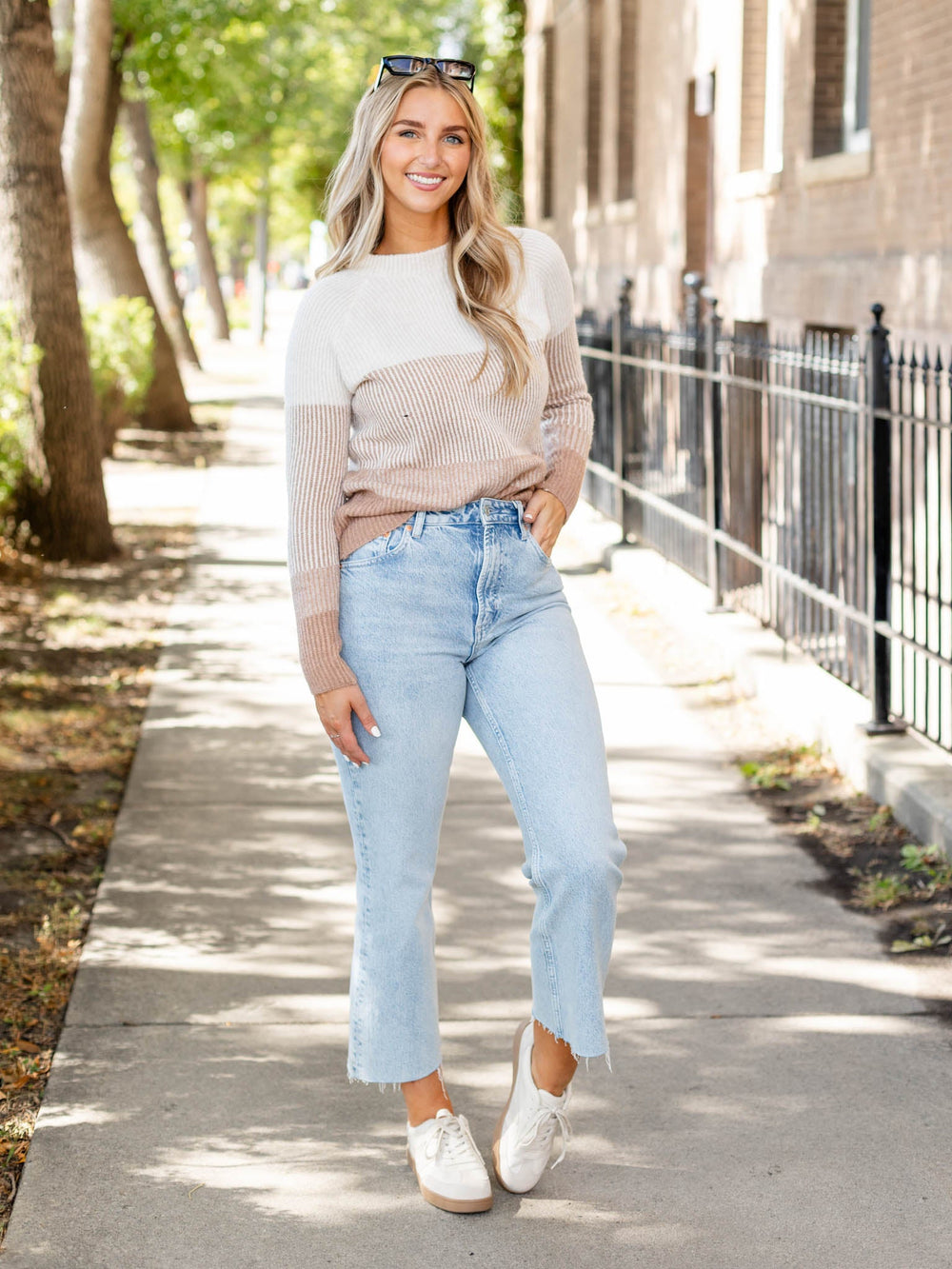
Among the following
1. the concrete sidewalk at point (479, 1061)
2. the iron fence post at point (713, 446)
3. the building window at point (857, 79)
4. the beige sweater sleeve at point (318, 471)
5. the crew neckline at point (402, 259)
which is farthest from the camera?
the building window at point (857, 79)

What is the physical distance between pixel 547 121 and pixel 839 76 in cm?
1417

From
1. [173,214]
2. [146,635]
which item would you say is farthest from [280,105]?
[173,214]

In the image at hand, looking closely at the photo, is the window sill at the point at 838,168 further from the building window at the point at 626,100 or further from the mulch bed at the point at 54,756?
the building window at the point at 626,100

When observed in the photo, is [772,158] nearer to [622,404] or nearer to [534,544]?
[622,404]

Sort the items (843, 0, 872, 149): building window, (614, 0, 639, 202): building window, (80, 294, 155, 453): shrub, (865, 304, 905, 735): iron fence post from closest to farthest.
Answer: (865, 304, 905, 735): iron fence post < (843, 0, 872, 149): building window < (80, 294, 155, 453): shrub < (614, 0, 639, 202): building window

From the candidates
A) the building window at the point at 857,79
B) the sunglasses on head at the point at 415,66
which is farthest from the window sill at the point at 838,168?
the sunglasses on head at the point at 415,66

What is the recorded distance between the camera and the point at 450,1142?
3.18 metres

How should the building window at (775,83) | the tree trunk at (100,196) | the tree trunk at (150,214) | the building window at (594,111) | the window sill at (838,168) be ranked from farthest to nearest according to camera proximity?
the tree trunk at (150,214)
the building window at (594,111)
the tree trunk at (100,196)
the building window at (775,83)
the window sill at (838,168)

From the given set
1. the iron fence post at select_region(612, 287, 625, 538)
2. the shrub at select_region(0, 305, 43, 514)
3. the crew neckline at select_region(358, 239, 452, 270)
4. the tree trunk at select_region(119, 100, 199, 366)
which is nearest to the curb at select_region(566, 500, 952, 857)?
the iron fence post at select_region(612, 287, 625, 538)

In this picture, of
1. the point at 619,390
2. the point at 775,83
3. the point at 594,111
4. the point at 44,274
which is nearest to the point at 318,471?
the point at 44,274

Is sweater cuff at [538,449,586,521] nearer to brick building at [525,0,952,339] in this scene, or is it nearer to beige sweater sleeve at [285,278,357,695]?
beige sweater sleeve at [285,278,357,695]

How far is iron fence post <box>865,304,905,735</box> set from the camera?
5.89 meters

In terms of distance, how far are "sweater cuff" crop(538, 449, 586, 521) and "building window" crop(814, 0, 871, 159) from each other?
759 cm

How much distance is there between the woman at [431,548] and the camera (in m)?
2.91
